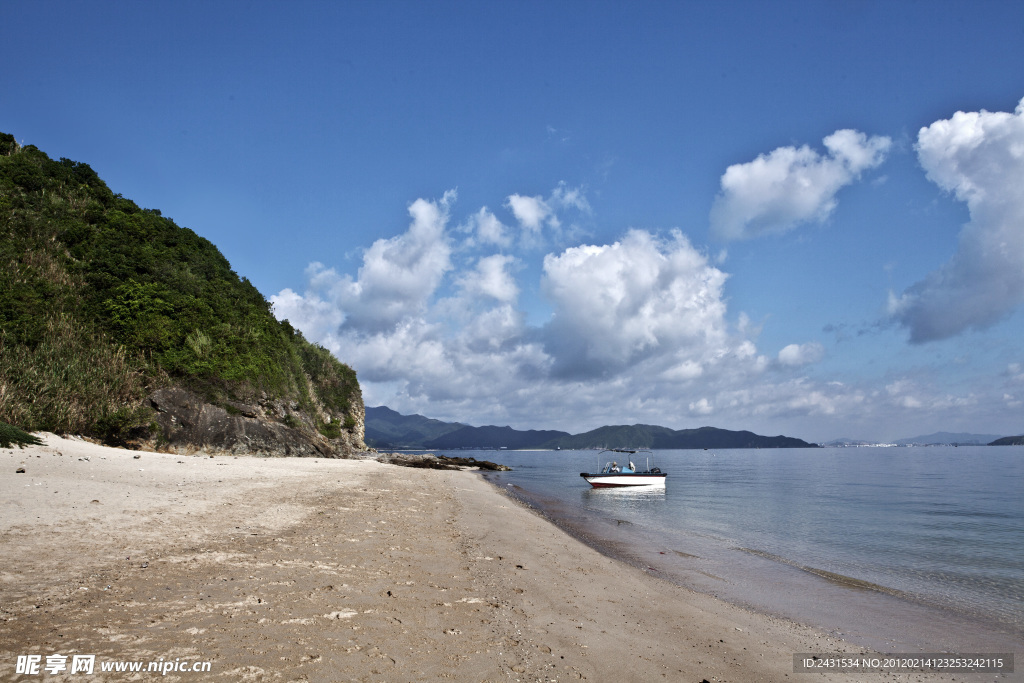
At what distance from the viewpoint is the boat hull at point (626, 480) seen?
43156 millimetres

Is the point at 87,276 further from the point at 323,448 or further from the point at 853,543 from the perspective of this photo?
the point at 853,543

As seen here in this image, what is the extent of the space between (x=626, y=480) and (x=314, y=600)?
40.3 metres

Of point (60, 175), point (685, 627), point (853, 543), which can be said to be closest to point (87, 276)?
point (60, 175)

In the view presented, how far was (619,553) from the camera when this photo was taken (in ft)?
53.7

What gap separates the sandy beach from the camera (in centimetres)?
482

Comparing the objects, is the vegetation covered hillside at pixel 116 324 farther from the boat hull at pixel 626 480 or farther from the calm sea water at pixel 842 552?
the boat hull at pixel 626 480

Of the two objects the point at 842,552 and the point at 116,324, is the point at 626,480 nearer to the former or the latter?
the point at 842,552

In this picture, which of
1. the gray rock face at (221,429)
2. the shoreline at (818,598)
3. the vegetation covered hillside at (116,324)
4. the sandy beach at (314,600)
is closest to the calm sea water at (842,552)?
the shoreline at (818,598)

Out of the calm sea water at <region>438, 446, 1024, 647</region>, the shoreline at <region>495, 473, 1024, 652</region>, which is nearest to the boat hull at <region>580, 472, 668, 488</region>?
the calm sea water at <region>438, 446, 1024, 647</region>

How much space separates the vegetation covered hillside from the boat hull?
79.3 ft

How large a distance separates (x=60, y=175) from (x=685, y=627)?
57.3 meters

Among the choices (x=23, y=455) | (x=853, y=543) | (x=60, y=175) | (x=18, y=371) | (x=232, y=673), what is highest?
(x=60, y=175)

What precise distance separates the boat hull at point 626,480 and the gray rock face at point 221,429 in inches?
967

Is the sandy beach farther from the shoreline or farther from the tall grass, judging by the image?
the tall grass
